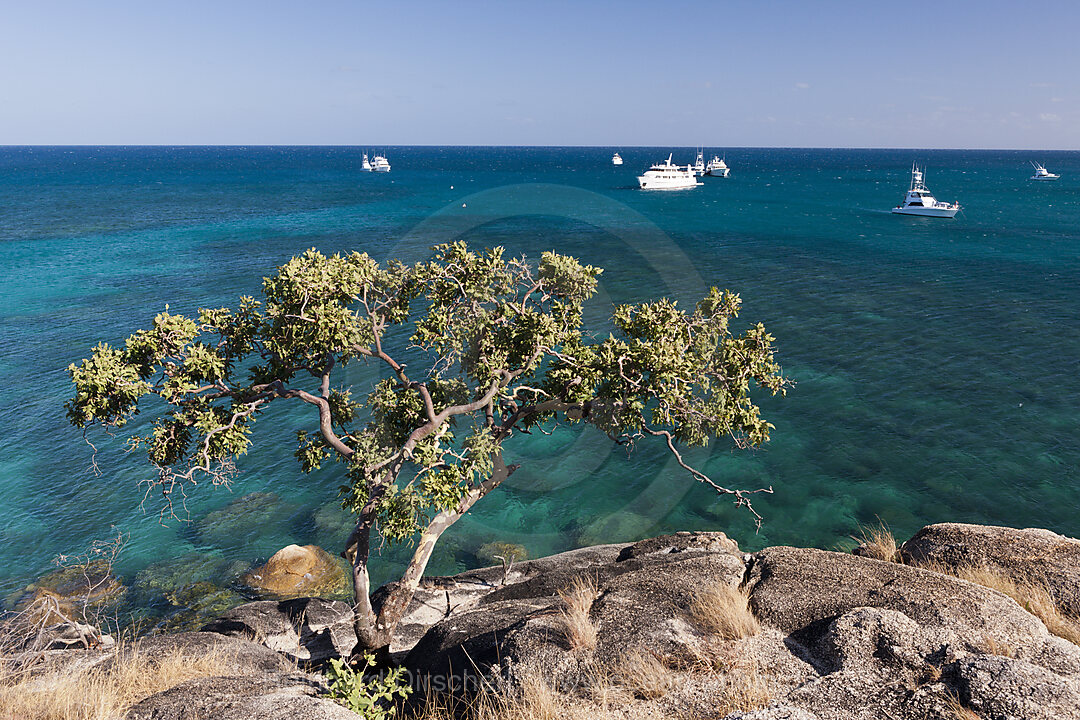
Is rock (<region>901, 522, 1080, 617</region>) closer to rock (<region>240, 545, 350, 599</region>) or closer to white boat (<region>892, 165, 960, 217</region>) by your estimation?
rock (<region>240, 545, 350, 599</region>)

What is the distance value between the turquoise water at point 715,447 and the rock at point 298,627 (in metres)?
4.71

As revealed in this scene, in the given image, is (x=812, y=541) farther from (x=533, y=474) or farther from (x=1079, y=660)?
(x=1079, y=660)

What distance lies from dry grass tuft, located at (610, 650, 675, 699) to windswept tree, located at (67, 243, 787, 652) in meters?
4.86

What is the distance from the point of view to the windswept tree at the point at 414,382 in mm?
13594

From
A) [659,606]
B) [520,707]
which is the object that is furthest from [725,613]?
[520,707]

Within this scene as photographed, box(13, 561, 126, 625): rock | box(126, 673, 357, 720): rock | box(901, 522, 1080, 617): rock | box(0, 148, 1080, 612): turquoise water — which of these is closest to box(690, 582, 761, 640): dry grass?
box(901, 522, 1080, 617): rock

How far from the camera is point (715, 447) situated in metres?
35.7

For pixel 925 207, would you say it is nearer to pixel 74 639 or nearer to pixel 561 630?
pixel 561 630

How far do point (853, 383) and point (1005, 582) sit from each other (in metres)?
29.2

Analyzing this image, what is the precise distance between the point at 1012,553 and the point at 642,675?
11.1m

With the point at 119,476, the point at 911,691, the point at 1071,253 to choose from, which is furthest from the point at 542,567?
the point at 1071,253

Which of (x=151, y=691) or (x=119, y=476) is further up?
(x=151, y=691)

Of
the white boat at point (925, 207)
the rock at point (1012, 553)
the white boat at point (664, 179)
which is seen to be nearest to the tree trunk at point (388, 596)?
the rock at point (1012, 553)

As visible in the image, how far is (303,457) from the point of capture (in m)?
16.2
